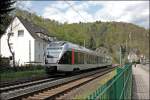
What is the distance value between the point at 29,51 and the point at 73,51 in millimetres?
33729

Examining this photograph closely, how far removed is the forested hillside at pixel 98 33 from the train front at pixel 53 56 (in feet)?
166

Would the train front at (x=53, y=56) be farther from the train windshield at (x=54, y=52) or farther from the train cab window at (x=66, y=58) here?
the train cab window at (x=66, y=58)

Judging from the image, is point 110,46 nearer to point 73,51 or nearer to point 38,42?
point 38,42

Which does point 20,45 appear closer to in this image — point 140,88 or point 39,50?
point 39,50

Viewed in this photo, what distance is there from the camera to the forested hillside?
102 metres

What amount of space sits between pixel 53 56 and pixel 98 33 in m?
114

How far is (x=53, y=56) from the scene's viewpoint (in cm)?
3081

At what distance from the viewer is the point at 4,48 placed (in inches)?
2655

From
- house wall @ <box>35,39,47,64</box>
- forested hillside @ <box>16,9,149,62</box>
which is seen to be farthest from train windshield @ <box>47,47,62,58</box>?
forested hillside @ <box>16,9,149,62</box>

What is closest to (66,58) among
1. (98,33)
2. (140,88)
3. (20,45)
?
(140,88)

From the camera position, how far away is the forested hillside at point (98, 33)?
10178cm

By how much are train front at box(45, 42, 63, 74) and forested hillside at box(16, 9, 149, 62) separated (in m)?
50.5

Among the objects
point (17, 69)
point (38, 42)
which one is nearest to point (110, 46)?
point (38, 42)

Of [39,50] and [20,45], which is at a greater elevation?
[20,45]
